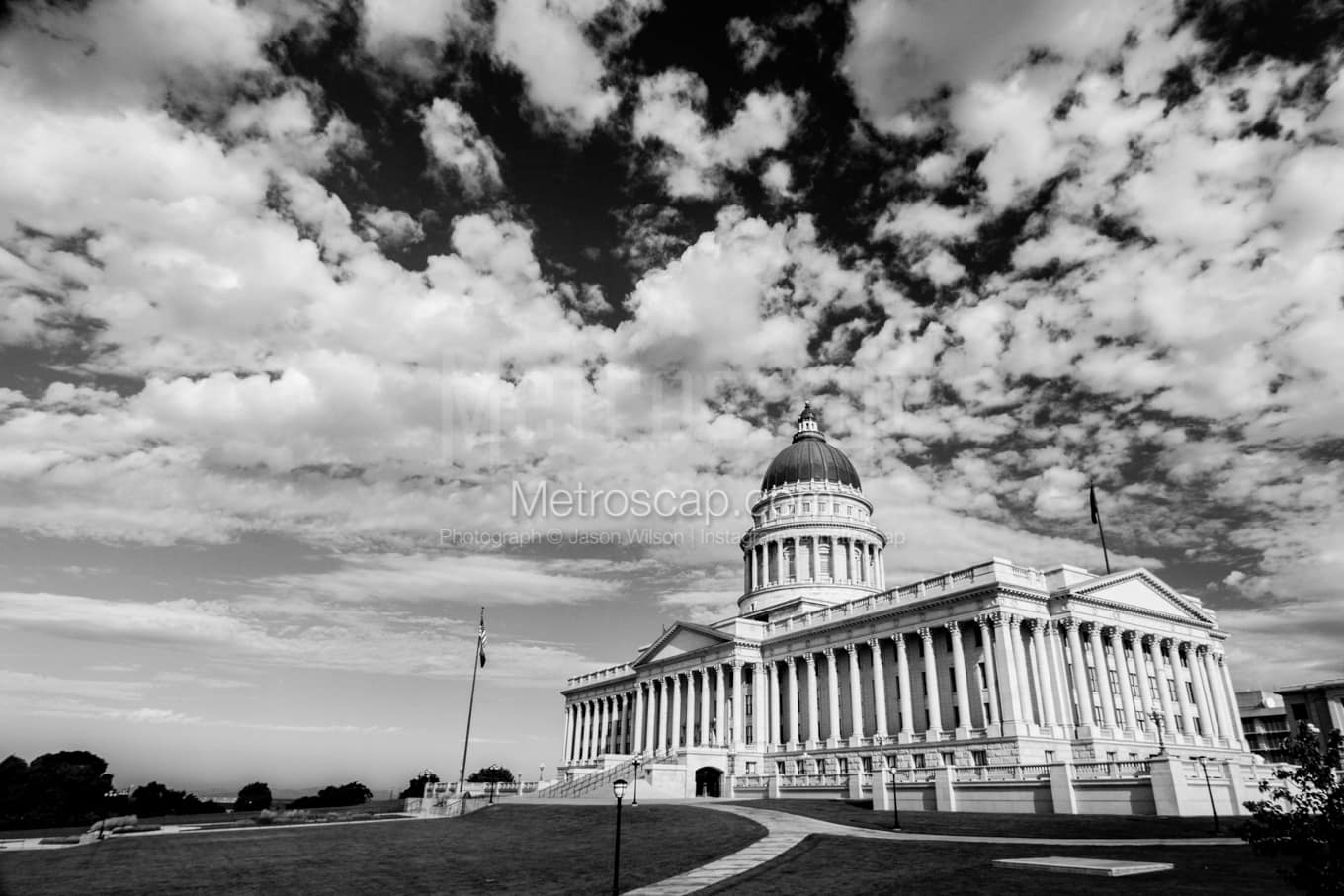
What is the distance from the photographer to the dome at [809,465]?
10294cm

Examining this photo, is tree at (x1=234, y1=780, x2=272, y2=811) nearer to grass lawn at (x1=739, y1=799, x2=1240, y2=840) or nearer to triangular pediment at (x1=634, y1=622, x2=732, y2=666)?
triangular pediment at (x1=634, y1=622, x2=732, y2=666)

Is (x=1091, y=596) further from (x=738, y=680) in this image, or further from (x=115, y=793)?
(x=115, y=793)

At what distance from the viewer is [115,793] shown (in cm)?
4772

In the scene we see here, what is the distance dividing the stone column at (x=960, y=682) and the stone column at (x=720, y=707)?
82.3 feet

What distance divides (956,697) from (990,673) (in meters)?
4.21

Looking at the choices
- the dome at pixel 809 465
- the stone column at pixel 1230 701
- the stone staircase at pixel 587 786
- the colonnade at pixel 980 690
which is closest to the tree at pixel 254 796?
the stone staircase at pixel 587 786

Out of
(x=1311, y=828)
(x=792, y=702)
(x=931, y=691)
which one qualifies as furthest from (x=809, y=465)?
(x=1311, y=828)

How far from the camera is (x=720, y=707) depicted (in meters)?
81.4

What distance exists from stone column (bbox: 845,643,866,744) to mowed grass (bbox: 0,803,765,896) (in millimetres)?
28887

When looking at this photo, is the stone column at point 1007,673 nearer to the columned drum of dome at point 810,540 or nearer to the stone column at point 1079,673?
the stone column at point 1079,673

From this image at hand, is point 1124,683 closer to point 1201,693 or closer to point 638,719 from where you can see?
point 1201,693

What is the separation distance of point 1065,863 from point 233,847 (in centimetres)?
3167

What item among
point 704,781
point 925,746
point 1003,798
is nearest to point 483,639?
point 704,781

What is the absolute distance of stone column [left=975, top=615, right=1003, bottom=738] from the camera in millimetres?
58537
